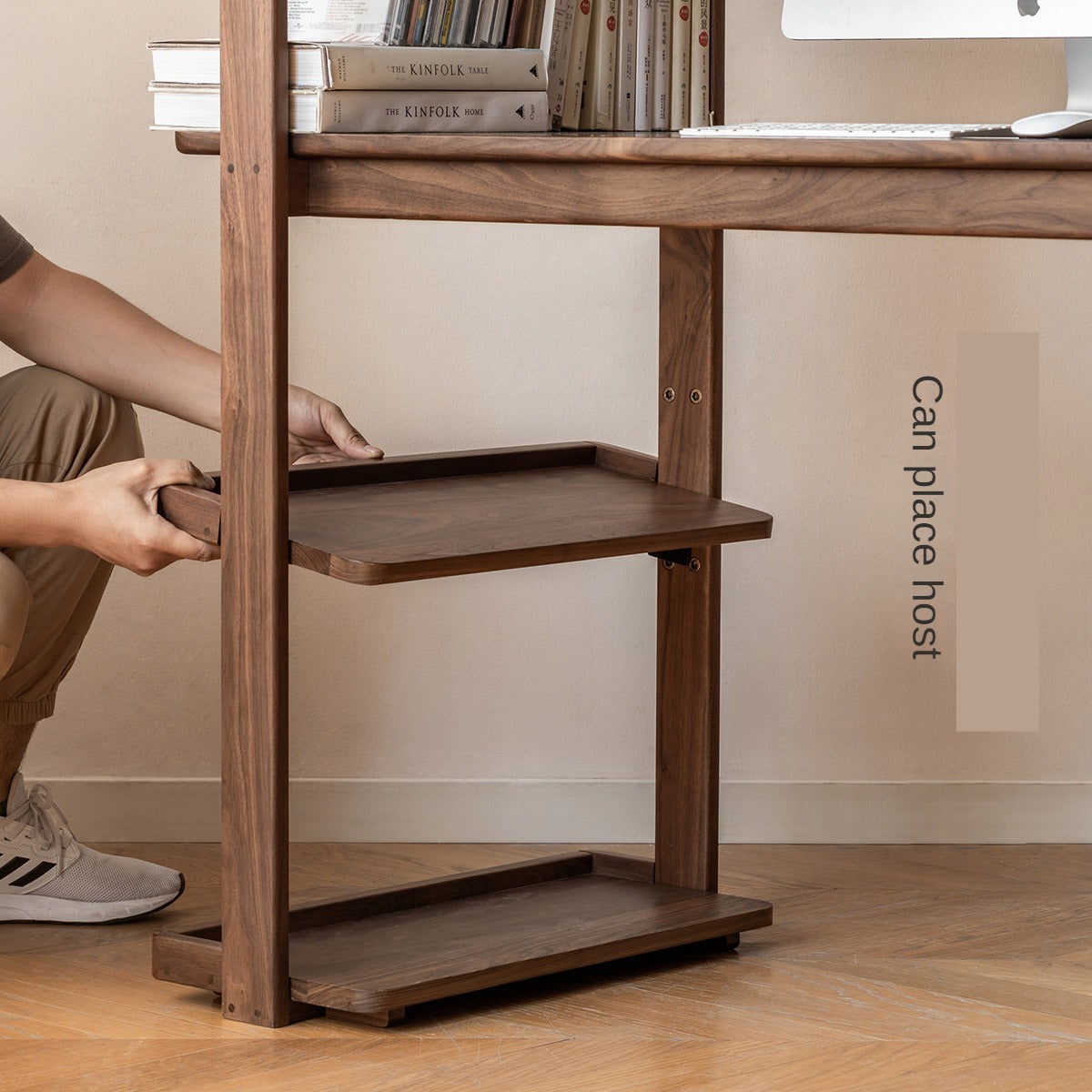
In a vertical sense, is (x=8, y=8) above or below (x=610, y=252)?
above

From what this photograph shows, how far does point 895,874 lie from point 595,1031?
568mm

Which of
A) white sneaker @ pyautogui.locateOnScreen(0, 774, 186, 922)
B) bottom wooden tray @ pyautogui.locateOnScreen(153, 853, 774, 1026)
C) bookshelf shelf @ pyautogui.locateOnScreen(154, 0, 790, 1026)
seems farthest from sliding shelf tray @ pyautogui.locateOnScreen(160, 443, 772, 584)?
white sneaker @ pyautogui.locateOnScreen(0, 774, 186, 922)

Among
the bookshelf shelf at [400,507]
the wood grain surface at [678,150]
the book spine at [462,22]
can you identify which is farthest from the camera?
the book spine at [462,22]

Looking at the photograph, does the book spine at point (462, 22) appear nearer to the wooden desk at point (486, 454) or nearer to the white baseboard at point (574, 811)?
the wooden desk at point (486, 454)

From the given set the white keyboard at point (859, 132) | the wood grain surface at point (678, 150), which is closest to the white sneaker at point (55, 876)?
the wood grain surface at point (678, 150)

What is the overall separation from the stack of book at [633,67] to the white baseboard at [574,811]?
0.75 metres

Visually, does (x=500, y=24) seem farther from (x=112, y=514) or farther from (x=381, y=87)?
(x=112, y=514)

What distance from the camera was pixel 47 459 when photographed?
1508mm

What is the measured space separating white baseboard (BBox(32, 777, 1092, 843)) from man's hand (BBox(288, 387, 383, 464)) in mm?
527

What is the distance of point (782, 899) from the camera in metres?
1.70

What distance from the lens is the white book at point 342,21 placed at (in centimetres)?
127

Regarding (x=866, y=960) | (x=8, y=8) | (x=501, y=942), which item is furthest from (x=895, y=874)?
(x=8, y=8)

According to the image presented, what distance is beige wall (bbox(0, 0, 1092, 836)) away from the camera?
1829mm

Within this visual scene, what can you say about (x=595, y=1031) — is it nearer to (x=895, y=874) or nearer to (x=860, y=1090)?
(x=860, y=1090)
